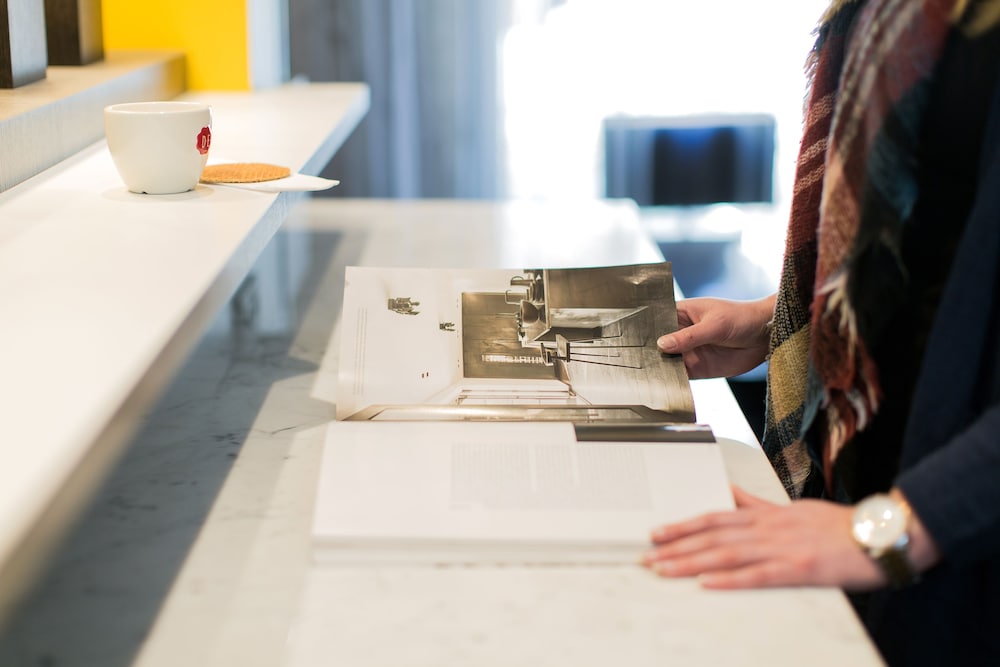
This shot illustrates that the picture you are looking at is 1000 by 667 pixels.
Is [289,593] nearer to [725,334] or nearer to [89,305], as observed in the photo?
[89,305]

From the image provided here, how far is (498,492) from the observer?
0.63 meters

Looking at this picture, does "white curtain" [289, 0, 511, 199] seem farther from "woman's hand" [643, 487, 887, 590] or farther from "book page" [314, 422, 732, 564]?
"woman's hand" [643, 487, 887, 590]

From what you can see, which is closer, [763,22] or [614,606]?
[614,606]

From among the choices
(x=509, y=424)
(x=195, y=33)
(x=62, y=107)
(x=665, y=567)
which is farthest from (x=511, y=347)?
(x=195, y=33)

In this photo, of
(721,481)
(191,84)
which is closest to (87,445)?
(721,481)

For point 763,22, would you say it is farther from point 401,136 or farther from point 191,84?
point 191,84

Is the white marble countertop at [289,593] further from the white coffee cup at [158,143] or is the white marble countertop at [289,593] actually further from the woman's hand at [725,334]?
the white coffee cup at [158,143]

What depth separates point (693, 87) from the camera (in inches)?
115

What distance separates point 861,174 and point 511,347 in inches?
11.9

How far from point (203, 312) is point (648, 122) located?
2.17 metres

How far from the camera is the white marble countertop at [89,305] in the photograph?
1.43 feet

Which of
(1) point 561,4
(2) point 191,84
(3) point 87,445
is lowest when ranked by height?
(3) point 87,445

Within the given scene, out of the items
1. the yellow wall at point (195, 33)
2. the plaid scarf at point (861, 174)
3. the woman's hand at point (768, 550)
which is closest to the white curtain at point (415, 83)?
the yellow wall at point (195, 33)

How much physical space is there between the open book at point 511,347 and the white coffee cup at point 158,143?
170 mm
